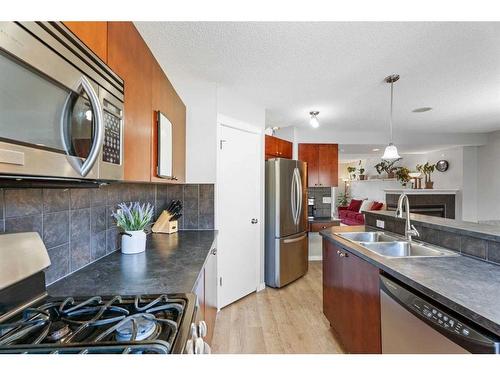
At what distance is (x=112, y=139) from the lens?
862 millimetres

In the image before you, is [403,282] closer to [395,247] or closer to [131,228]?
[395,247]

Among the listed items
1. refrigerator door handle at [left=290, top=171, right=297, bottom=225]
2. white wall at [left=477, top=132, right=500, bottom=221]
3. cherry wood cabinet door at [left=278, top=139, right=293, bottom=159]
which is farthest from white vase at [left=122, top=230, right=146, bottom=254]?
white wall at [left=477, top=132, right=500, bottom=221]

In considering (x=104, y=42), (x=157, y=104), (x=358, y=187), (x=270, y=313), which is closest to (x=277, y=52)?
(x=157, y=104)

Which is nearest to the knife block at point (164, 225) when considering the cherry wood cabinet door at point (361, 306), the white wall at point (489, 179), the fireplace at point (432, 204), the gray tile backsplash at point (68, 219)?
the gray tile backsplash at point (68, 219)

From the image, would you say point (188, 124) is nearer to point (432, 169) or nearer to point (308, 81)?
point (308, 81)

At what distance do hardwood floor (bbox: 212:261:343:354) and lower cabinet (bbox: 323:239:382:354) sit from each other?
0.67 ft

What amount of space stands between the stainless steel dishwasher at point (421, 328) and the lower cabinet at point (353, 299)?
0.35 ft

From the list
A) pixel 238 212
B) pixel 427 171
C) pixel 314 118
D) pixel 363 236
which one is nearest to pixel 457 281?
pixel 363 236

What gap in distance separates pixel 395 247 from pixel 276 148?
219 cm

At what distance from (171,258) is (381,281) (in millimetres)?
1221

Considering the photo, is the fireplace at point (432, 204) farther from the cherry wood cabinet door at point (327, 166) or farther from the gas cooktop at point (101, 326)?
the gas cooktop at point (101, 326)

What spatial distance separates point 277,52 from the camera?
190cm

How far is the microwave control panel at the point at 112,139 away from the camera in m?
0.81
